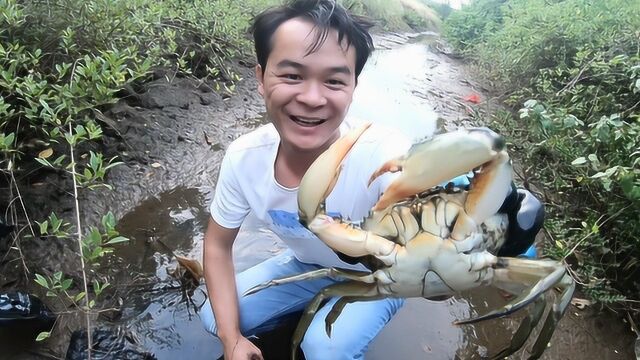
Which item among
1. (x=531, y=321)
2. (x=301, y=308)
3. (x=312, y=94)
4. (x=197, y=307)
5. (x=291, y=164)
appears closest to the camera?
(x=531, y=321)

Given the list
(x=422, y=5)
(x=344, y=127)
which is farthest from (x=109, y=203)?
(x=422, y=5)

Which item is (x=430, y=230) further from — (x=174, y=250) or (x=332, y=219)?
(x=174, y=250)

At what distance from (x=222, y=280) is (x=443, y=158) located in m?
1.28

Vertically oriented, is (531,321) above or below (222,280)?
above

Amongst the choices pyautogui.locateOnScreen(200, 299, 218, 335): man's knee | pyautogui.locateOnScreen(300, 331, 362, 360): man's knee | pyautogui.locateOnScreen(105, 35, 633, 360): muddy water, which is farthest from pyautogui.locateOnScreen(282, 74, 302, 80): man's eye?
pyautogui.locateOnScreen(105, 35, 633, 360): muddy water

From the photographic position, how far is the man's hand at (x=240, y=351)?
6.78 ft

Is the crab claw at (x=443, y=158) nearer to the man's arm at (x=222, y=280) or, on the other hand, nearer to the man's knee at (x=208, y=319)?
the man's arm at (x=222, y=280)

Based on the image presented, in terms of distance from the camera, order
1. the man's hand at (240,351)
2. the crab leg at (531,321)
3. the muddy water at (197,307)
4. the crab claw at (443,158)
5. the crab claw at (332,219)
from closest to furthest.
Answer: the crab claw at (443,158)
the crab claw at (332,219)
the crab leg at (531,321)
the man's hand at (240,351)
the muddy water at (197,307)

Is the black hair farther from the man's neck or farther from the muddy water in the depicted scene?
the muddy water

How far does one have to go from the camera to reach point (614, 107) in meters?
3.64

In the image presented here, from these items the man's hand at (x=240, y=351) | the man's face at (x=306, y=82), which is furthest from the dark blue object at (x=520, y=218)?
the man's hand at (x=240, y=351)

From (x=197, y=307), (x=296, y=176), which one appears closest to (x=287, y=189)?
(x=296, y=176)

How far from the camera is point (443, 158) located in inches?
49.0

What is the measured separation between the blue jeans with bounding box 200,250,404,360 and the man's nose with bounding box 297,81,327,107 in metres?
0.82
